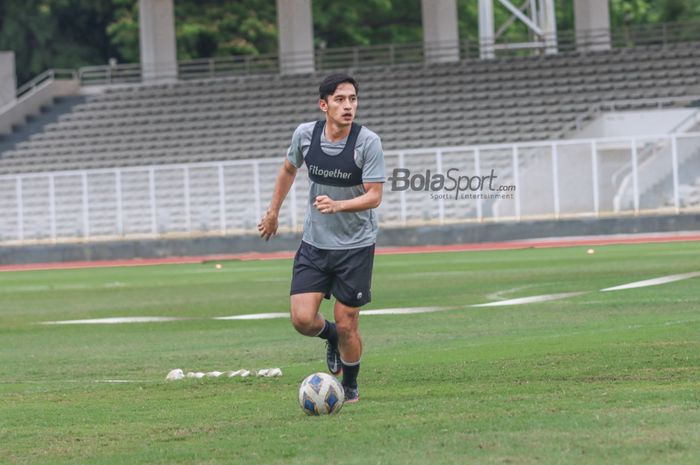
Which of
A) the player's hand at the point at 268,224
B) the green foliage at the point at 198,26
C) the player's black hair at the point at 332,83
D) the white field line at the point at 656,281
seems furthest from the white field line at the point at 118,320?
the green foliage at the point at 198,26

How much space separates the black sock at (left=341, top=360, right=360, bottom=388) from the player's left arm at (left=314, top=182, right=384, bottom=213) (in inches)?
45.3

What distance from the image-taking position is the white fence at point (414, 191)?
37156 mm

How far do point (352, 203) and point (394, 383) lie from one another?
1.85m

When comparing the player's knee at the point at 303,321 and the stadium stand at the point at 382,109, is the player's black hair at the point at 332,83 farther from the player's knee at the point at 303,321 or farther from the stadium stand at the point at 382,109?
the stadium stand at the point at 382,109

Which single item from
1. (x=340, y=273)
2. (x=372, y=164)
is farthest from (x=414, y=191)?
(x=372, y=164)

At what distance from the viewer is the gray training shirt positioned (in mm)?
9703

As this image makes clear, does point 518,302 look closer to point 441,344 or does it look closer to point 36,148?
point 441,344

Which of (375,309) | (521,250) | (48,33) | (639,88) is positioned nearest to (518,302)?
(375,309)

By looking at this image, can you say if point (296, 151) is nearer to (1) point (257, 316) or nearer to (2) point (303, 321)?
(2) point (303, 321)

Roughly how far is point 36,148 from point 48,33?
59.9 feet

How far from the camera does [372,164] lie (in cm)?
969

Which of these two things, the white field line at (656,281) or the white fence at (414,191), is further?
the white fence at (414,191)

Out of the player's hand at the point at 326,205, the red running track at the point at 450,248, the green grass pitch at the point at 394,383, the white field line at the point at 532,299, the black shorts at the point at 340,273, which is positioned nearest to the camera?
the green grass pitch at the point at 394,383

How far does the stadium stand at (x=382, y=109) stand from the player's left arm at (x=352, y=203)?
3451 centimetres
